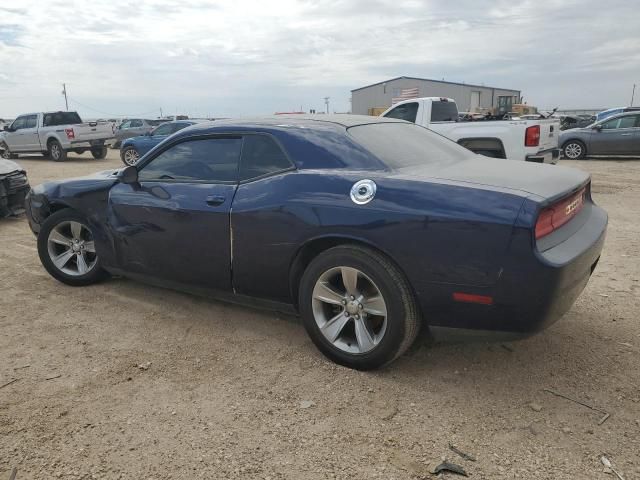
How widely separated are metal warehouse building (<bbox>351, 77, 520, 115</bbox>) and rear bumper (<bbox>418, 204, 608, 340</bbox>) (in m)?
41.4

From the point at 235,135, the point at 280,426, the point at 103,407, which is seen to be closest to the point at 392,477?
the point at 280,426

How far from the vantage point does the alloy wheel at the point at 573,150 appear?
624 inches

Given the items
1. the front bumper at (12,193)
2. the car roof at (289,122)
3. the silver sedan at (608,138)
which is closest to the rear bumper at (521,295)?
the car roof at (289,122)

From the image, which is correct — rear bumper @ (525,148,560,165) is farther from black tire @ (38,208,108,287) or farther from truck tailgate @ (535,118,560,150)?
black tire @ (38,208,108,287)

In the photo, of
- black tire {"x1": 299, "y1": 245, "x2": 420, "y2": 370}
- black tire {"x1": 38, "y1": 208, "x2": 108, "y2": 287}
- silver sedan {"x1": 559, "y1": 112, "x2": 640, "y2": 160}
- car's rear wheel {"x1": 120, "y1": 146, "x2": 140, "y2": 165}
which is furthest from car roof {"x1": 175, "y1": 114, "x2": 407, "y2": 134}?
silver sedan {"x1": 559, "y1": 112, "x2": 640, "y2": 160}

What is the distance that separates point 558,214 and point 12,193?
7648mm

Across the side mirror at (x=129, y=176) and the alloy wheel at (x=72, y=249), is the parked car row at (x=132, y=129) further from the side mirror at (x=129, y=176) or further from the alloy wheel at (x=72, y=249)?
the side mirror at (x=129, y=176)

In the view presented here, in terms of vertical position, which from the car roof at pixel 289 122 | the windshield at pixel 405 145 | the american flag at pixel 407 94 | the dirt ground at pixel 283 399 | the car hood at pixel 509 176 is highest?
the american flag at pixel 407 94

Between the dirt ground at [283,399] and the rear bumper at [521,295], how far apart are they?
17.7 inches

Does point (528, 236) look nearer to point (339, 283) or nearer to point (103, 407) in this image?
point (339, 283)

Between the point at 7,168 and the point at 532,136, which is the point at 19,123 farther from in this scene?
the point at 532,136

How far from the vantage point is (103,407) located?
2816 millimetres

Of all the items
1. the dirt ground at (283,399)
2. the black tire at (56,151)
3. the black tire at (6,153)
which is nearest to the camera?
the dirt ground at (283,399)

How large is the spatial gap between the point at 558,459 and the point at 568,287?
2.76 feet
